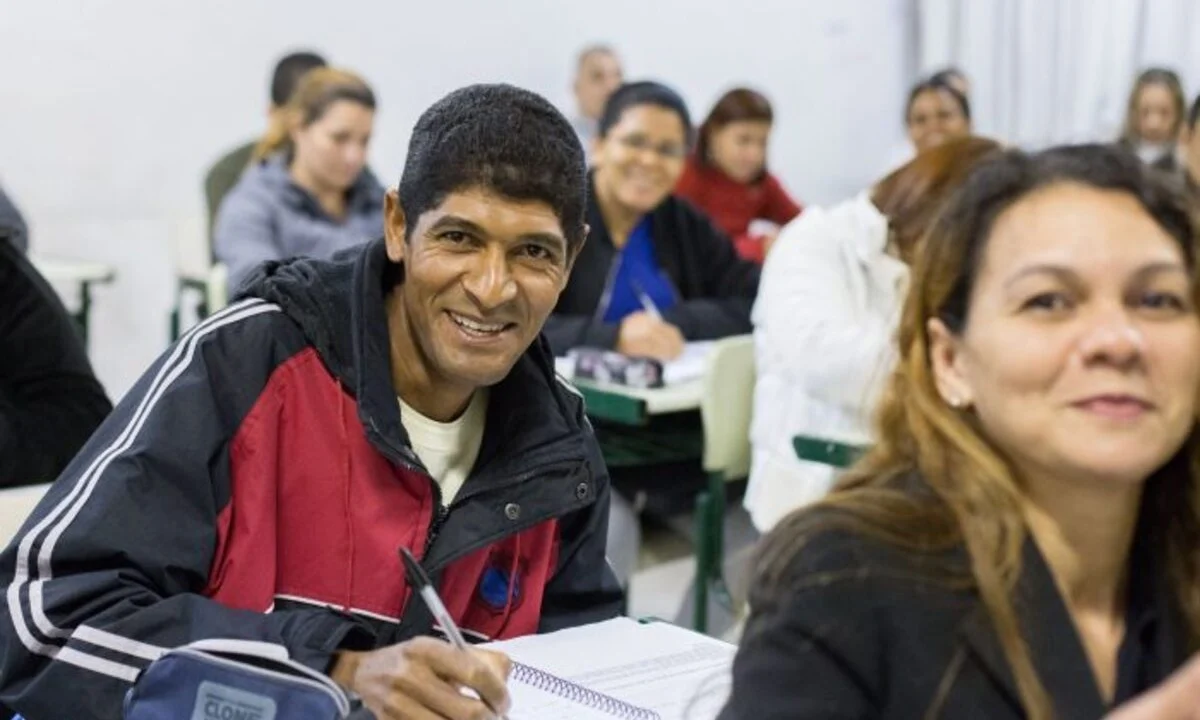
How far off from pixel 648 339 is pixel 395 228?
188 centimetres

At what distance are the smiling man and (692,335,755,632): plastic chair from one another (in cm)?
128

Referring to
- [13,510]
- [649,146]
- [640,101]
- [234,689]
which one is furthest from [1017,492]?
[640,101]

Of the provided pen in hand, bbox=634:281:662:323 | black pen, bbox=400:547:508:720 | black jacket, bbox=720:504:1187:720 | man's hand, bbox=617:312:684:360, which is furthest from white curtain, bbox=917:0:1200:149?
black jacket, bbox=720:504:1187:720

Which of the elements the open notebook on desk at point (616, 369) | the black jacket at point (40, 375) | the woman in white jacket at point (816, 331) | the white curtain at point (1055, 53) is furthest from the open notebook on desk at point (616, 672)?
the white curtain at point (1055, 53)

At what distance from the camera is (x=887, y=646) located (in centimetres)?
107

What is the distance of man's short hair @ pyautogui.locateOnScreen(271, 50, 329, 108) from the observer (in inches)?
209

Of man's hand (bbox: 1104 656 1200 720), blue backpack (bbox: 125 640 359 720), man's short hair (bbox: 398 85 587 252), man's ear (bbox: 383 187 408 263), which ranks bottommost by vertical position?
blue backpack (bbox: 125 640 359 720)

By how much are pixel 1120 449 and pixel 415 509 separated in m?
0.77

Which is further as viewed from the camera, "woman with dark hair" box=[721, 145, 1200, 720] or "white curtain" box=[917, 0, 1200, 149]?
"white curtain" box=[917, 0, 1200, 149]

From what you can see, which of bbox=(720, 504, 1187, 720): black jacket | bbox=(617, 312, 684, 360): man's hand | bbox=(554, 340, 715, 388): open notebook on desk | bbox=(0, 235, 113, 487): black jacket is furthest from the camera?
bbox=(617, 312, 684, 360): man's hand

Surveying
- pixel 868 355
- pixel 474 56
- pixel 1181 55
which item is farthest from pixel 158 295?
pixel 1181 55

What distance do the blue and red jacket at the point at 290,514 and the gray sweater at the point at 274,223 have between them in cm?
271

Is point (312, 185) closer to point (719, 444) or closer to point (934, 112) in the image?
point (719, 444)

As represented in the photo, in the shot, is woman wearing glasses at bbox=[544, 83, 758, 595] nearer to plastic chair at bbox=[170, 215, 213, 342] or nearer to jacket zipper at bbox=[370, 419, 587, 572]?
plastic chair at bbox=[170, 215, 213, 342]
